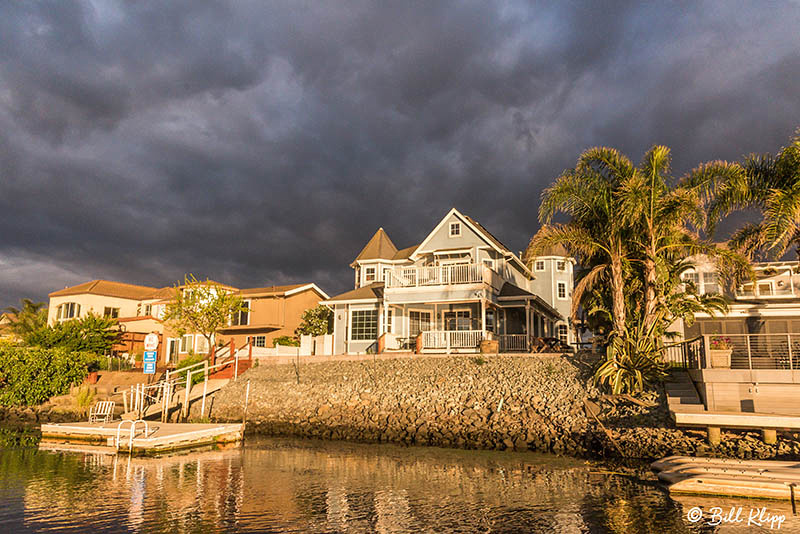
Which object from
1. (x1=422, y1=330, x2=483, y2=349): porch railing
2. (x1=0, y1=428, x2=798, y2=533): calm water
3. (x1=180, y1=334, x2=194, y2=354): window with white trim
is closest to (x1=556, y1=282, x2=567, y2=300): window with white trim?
(x1=422, y1=330, x2=483, y2=349): porch railing

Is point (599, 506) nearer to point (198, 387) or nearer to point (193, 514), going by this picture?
point (193, 514)

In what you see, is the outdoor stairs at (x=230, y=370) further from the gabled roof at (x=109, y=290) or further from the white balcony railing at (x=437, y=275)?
the gabled roof at (x=109, y=290)

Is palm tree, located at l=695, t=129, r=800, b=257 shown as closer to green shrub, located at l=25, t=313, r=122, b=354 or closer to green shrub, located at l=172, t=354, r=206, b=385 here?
green shrub, located at l=172, t=354, r=206, b=385

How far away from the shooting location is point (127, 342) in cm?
3909

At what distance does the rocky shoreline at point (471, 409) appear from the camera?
16953mm

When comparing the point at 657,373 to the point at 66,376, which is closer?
the point at 657,373

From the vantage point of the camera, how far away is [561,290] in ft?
132

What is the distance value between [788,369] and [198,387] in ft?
79.5

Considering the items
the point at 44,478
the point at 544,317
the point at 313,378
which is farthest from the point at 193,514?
the point at 544,317

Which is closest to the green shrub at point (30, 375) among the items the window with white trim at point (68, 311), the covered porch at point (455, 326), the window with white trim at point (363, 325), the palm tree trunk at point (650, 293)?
the window with white trim at point (363, 325)

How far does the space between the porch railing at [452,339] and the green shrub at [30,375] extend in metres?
20.4

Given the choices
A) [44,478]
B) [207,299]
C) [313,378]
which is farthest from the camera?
[207,299]

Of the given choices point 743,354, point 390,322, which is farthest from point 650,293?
point 390,322

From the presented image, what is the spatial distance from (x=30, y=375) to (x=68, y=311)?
2066 cm
